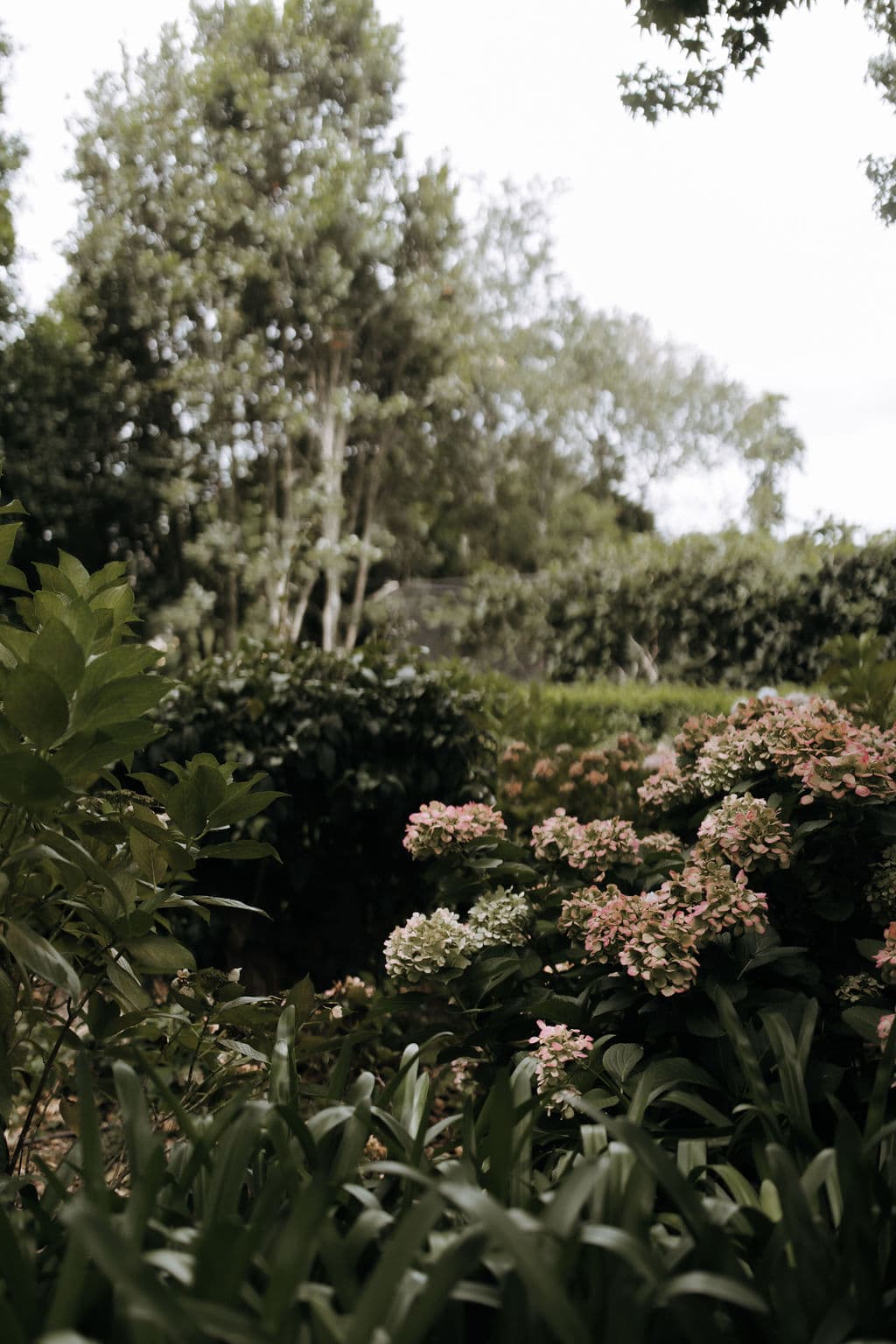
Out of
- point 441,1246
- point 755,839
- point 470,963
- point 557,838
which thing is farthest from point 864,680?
point 441,1246

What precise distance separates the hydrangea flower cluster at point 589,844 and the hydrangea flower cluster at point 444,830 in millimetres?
124

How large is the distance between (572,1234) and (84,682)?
780mm

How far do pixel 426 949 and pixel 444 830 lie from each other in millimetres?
355

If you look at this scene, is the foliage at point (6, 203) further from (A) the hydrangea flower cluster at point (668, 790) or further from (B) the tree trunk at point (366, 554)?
(A) the hydrangea flower cluster at point (668, 790)

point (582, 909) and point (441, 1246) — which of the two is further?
point (582, 909)

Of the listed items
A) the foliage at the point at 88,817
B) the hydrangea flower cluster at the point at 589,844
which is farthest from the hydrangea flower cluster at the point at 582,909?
the foliage at the point at 88,817

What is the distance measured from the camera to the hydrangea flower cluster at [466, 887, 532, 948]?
2.00m

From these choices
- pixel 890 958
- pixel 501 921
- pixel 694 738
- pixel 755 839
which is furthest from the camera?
pixel 694 738

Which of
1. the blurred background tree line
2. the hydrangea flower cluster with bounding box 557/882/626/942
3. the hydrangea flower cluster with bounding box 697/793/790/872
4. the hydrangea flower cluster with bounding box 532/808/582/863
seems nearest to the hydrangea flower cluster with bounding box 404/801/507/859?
the hydrangea flower cluster with bounding box 532/808/582/863

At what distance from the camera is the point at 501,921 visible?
2031 millimetres

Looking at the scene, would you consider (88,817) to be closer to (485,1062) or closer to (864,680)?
(485,1062)

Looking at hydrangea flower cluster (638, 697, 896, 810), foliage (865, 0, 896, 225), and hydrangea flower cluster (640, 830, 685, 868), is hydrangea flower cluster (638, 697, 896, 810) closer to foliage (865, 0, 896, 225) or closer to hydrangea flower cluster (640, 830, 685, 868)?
hydrangea flower cluster (640, 830, 685, 868)

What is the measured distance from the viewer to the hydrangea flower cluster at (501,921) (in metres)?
2.00

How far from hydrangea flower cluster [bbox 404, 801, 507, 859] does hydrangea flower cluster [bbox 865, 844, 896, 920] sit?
80cm
